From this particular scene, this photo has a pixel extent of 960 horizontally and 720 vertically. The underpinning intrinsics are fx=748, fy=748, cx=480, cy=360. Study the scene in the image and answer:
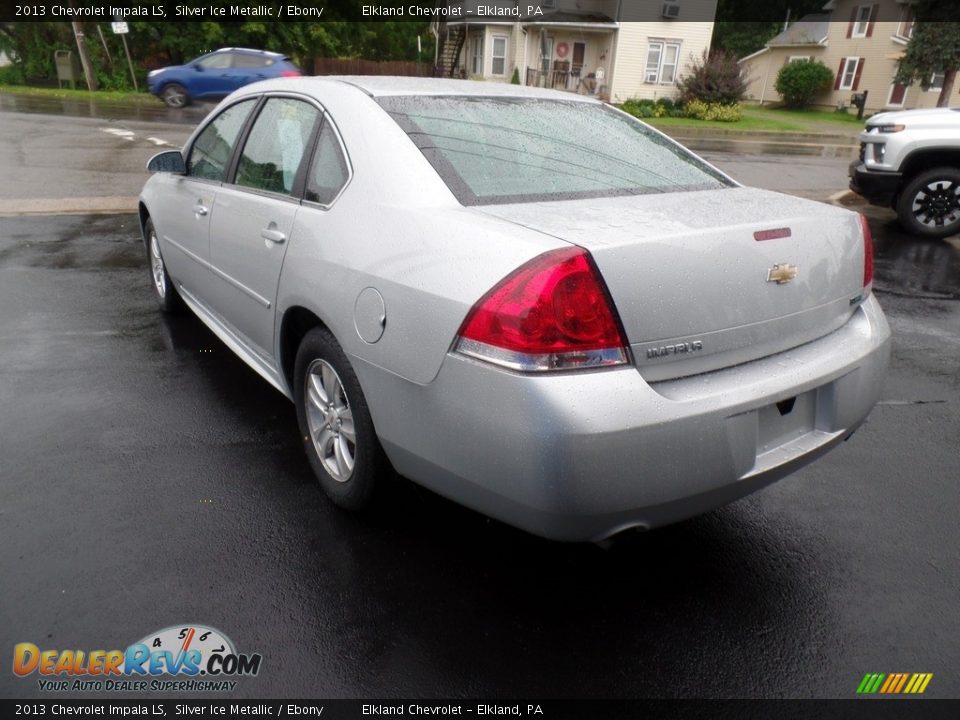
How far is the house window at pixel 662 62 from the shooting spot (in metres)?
33.4

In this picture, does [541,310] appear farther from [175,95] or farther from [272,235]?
[175,95]

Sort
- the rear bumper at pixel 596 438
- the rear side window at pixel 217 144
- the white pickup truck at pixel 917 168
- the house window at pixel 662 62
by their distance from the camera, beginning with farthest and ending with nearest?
1. the house window at pixel 662 62
2. the white pickup truck at pixel 917 168
3. the rear side window at pixel 217 144
4. the rear bumper at pixel 596 438

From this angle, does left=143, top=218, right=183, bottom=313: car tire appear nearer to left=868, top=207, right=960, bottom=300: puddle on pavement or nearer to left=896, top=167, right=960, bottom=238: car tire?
left=868, top=207, right=960, bottom=300: puddle on pavement

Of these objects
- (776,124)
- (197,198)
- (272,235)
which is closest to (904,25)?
(776,124)

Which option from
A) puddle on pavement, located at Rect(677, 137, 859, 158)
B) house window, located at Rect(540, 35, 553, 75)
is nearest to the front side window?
puddle on pavement, located at Rect(677, 137, 859, 158)

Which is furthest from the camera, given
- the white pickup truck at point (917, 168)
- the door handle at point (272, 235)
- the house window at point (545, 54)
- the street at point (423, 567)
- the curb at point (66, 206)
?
the house window at point (545, 54)

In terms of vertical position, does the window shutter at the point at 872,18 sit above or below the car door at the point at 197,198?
above

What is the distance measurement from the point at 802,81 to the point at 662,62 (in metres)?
11.6

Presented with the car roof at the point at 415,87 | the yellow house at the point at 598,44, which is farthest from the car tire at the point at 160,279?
the yellow house at the point at 598,44

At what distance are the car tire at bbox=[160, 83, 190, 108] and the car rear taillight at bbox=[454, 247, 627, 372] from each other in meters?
24.0

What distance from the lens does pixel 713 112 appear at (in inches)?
1145

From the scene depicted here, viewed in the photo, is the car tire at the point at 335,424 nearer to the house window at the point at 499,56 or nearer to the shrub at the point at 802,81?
the house window at the point at 499,56

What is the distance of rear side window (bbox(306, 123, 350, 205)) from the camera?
2875 millimetres

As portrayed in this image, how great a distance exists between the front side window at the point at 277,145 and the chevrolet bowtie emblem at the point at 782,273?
6.33 feet
